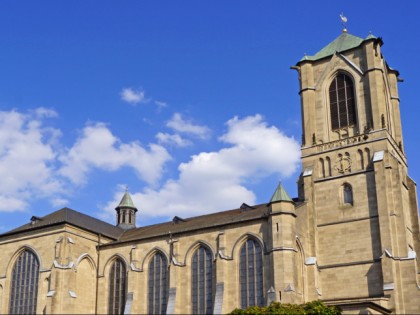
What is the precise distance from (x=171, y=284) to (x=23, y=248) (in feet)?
49.5

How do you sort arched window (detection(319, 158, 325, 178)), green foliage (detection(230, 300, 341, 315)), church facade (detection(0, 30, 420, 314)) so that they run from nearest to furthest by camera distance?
green foliage (detection(230, 300, 341, 315)) → church facade (detection(0, 30, 420, 314)) → arched window (detection(319, 158, 325, 178))

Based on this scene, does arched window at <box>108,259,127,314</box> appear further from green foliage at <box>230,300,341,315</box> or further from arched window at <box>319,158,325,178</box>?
arched window at <box>319,158,325,178</box>

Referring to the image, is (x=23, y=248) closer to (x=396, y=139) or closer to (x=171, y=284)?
(x=171, y=284)

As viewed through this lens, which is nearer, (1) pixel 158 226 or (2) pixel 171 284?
(2) pixel 171 284

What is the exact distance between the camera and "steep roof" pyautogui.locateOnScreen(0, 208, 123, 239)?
5678 cm

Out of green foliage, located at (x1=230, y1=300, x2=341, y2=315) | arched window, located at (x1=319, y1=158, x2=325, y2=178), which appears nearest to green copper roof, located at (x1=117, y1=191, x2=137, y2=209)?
arched window, located at (x1=319, y1=158, x2=325, y2=178)

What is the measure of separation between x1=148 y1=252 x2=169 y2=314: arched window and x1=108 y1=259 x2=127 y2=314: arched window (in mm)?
3059

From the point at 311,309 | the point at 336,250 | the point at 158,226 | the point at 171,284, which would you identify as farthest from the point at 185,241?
the point at 311,309


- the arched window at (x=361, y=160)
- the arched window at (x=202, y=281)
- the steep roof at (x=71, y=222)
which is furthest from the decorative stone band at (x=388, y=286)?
the steep roof at (x=71, y=222)

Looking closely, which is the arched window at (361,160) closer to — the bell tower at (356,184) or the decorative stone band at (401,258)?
the bell tower at (356,184)

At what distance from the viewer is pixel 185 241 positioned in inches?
2085

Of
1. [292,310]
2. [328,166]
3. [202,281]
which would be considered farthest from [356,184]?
[292,310]

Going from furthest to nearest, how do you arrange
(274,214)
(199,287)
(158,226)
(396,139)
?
(158,226), (396,139), (199,287), (274,214)

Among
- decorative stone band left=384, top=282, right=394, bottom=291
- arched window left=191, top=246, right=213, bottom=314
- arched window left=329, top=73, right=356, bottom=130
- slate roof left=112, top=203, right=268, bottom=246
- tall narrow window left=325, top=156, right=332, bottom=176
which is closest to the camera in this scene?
decorative stone band left=384, top=282, right=394, bottom=291
